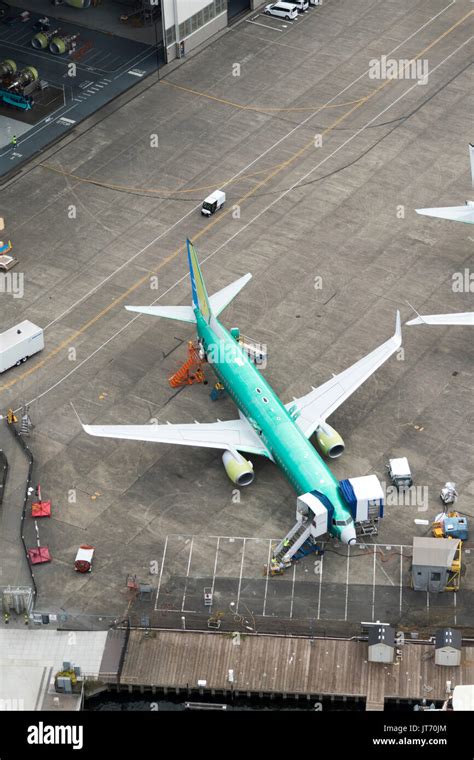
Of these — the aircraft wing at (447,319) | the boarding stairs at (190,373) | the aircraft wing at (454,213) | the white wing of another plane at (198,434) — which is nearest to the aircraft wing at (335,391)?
the aircraft wing at (447,319)

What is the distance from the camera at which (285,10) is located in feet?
642

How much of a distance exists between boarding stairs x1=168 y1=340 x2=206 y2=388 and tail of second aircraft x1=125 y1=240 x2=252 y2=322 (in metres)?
3.36

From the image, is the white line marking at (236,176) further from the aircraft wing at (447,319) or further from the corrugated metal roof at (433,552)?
the corrugated metal roof at (433,552)

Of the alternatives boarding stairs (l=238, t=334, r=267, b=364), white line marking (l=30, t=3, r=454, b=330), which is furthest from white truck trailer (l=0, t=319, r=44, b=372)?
boarding stairs (l=238, t=334, r=267, b=364)

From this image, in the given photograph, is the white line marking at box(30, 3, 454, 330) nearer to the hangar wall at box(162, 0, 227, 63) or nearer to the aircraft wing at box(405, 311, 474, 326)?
the hangar wall at box(162, 0, 227, 63)

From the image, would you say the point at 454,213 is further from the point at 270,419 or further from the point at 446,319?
the point at 270,419

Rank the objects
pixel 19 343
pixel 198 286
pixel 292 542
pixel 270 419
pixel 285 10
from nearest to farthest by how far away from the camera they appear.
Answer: pixel 292 542
pixel 270 419
pixel 198 286
pixel 19 343
pixel 285 10

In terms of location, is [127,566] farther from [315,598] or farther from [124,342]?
[124,342]

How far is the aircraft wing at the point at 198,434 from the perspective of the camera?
128625 mm

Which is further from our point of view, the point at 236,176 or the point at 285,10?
the point at 285,10

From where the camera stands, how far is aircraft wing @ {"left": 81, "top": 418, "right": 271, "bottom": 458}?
12862 cm

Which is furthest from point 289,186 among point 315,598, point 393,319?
point 315,598

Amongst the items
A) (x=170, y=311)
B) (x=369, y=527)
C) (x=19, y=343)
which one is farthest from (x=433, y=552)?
(x=19, y=343)

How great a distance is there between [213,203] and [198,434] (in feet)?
127
